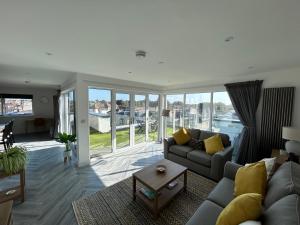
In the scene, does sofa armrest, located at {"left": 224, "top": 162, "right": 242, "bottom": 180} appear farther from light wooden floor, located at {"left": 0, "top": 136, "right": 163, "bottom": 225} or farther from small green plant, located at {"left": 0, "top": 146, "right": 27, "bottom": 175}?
small green plant, located at {"left": 0, "top": 146, "right": 27, "bottom": 175}

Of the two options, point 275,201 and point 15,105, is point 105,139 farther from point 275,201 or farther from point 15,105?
point 15,105

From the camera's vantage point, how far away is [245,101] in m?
3.59

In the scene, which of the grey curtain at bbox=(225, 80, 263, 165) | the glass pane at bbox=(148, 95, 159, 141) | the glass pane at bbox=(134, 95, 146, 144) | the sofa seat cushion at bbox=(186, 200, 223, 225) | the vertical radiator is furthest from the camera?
the glass pane at bbox=(148, 95, 159, 141)

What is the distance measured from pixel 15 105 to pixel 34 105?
733 mm

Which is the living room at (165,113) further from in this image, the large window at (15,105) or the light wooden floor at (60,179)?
the large window at (15,105)

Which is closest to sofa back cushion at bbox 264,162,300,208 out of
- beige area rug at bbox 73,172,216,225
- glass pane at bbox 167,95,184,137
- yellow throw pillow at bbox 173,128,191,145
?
beige area rug at bbox 73,172,216,225

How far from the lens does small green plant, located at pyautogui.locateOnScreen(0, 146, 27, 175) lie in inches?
81.4

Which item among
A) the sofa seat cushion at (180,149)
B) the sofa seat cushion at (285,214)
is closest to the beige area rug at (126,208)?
the sofa seat cushion at (180,149)

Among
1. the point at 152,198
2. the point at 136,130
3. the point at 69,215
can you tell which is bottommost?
the point at 69,215

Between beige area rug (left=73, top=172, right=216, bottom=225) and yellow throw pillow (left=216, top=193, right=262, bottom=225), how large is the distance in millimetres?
1005

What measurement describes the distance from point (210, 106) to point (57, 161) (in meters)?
4.72

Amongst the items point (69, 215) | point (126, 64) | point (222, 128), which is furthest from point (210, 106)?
point (69, 215)

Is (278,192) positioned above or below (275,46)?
below

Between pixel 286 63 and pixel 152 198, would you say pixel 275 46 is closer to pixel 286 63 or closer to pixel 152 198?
pixel 286 63
